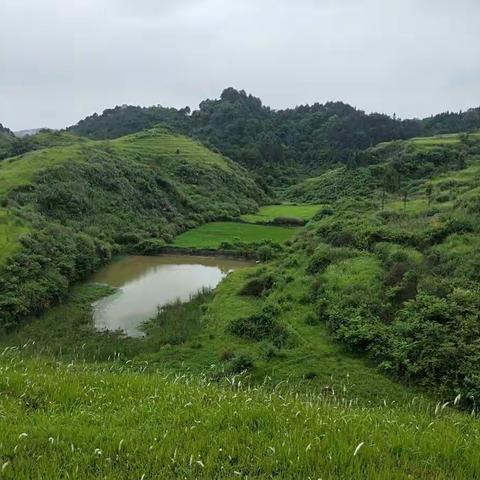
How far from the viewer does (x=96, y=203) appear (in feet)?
214

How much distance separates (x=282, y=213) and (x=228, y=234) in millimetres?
18802

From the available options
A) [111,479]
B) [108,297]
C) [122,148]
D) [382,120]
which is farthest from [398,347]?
[382,120]

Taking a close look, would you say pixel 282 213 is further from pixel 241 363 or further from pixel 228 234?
pixel 241 363

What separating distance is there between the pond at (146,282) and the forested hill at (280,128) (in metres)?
74.6

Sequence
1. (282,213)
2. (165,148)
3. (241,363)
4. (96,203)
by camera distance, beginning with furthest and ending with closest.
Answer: (165,148) < (282,213) < (96,203) < (241,363)

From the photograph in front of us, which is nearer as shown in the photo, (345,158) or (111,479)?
(111,479)

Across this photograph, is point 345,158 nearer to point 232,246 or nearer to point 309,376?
point 232,246

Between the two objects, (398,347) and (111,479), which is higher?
(111,479)

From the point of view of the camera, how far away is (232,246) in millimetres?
58719

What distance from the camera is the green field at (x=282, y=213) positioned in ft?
260

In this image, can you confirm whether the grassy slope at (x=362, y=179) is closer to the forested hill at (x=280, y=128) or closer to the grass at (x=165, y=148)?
the grass at (x=165, y=148)

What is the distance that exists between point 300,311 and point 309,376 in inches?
296

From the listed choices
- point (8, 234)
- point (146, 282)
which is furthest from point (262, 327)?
point (8, 234)

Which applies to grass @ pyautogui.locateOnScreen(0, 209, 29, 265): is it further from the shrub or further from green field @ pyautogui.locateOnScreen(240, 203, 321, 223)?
green field @ pyautogui.locateOnScreen(240, 203, 321, 223)
